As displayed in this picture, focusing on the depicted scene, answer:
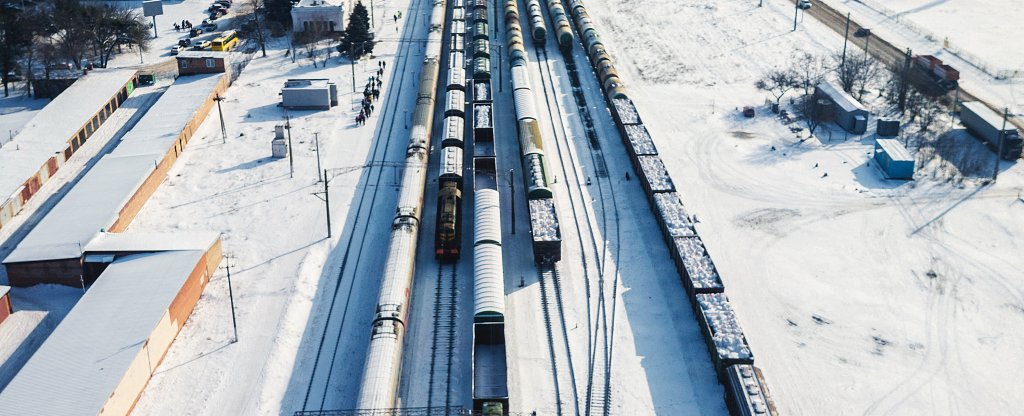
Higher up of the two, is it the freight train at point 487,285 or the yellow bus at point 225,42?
the yellow bus at point 225,42

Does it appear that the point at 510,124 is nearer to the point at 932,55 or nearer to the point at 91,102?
the point at 91,102

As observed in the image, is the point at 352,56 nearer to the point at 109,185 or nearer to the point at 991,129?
the point at 109,185

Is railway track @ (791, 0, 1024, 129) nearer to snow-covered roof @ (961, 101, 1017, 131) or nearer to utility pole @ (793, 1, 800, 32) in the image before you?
utility pole @ (793, 1, 800, 32)

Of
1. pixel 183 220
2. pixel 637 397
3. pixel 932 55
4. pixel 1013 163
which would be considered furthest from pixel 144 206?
pixel 932 55

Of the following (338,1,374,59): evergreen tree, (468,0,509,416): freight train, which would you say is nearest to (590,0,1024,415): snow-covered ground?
(468,0,509,416): freight train

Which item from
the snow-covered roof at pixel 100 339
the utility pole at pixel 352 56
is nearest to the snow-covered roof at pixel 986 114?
the utility pole at pixel 352 56

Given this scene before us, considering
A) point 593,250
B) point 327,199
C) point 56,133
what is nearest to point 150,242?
point 327,199

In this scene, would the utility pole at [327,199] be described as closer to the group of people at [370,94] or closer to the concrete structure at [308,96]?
the group of people at [370,94]
